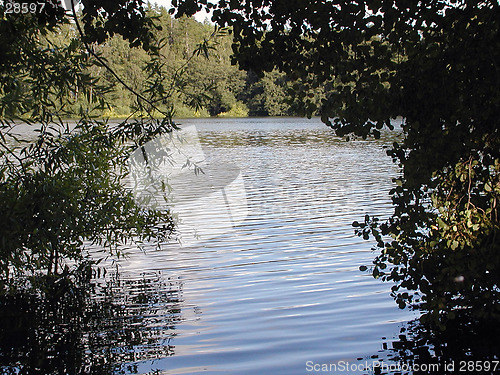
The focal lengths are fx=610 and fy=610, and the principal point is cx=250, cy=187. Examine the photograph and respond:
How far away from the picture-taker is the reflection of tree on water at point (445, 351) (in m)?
5.86

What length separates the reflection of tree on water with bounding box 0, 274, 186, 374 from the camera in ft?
21.0

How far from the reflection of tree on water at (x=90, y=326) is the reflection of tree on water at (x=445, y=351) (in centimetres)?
238

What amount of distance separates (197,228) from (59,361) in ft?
24.0

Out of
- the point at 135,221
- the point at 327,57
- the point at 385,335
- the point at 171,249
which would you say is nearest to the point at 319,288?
the point at 385,335

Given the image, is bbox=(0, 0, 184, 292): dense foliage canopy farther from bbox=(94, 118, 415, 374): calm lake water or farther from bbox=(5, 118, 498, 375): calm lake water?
bbox=(94, 118, 415, 374): calm lake water

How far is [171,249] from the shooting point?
38.5 feet

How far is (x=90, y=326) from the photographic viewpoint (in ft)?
24.8

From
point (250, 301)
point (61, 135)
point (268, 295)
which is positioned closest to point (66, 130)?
point (61, 135)

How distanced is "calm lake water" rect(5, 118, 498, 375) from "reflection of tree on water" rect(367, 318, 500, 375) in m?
0.09

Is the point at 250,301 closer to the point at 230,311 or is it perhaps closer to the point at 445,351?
the point at 230,311

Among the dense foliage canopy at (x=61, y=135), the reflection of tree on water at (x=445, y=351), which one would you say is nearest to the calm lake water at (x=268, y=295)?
the reflection of tree on water at (x=445, y=351)

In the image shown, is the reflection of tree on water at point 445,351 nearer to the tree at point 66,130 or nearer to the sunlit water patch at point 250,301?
the sunlit water patch at point 250,301

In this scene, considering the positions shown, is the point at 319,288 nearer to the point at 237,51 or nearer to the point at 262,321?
the point at 262,321

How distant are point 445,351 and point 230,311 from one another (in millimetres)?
2868
